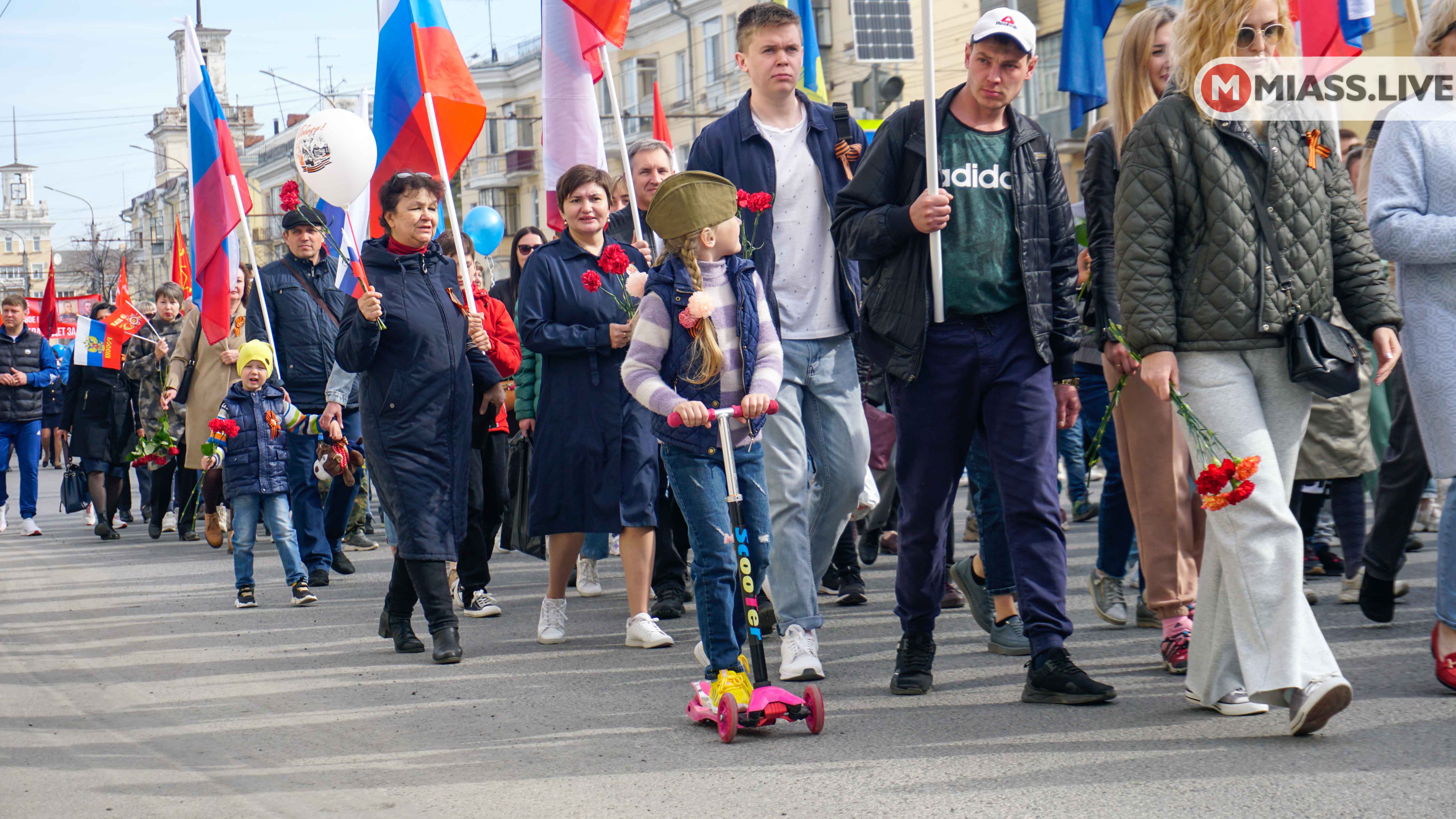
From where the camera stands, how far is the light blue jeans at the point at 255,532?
9.12 metres

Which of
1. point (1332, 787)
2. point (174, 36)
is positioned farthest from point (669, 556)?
point (174, 36)

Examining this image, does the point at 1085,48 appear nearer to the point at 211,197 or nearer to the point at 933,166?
the point at 933,166

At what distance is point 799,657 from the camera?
5785mm

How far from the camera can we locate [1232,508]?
464 cm

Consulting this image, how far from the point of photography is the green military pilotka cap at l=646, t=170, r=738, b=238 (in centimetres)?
530

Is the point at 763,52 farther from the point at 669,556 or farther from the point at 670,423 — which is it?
the point at 669,556

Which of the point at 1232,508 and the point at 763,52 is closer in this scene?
the point at 1232,508

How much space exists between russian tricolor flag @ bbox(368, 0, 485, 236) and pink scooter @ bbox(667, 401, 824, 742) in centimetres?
457

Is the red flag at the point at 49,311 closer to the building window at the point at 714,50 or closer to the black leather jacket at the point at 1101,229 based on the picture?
the black leather jacket at the point at 1101,229

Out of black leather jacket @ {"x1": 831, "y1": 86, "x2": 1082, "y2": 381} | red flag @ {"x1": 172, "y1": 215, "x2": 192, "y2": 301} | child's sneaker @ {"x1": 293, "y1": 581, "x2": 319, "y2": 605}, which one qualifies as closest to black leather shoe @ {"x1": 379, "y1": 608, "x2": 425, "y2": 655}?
child's sneaker @ {"x1": 293, "y1": 581, "x2": 319, "y2": 605}

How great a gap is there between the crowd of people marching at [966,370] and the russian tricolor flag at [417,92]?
96 centimetres

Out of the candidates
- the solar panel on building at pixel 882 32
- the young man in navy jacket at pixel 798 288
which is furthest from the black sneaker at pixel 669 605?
the solar panel on building at pixel 882 32

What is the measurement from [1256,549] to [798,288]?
214 cm

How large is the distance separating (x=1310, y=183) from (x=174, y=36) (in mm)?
80173
